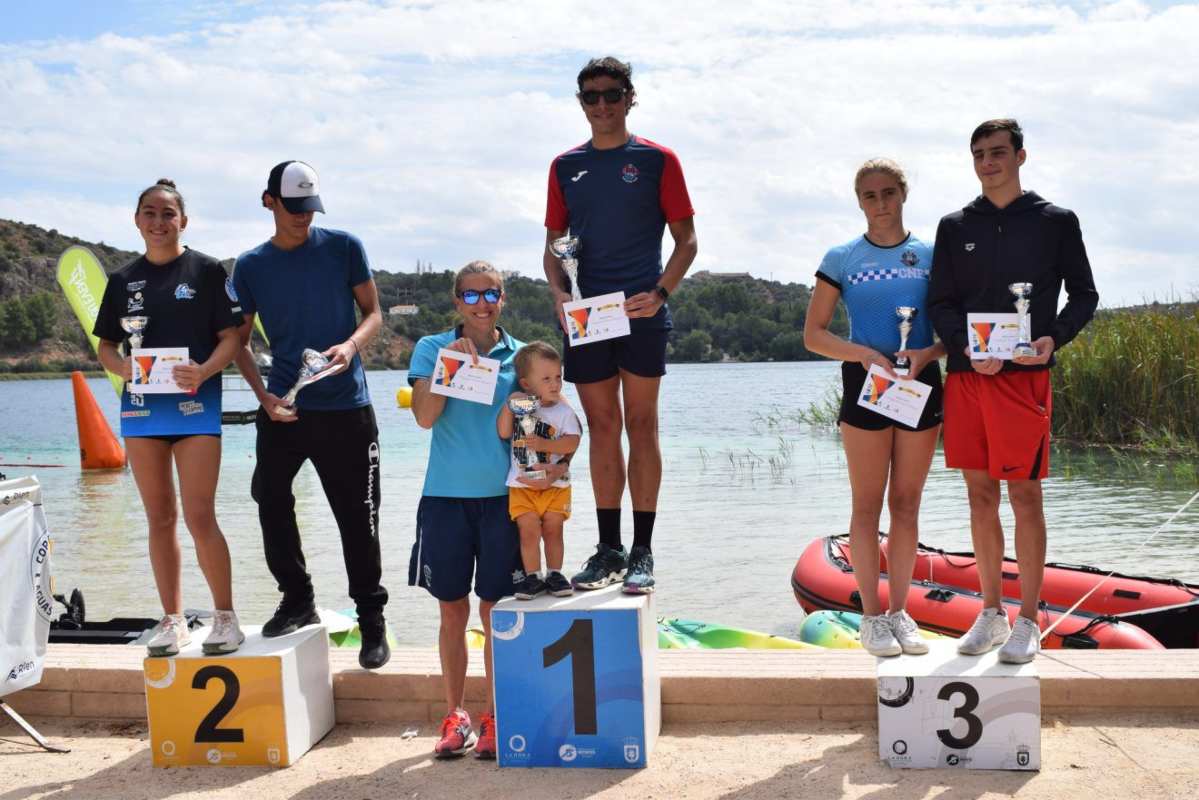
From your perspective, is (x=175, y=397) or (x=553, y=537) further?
(x=175, y=397)

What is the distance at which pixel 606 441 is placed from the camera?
13.1 ft

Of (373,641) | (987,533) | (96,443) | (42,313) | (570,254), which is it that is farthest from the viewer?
(42,313)

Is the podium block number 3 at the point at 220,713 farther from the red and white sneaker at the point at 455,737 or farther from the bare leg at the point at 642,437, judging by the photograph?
the bare leg at the point at 642,437

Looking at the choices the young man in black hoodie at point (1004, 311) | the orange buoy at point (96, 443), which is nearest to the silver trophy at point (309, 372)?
the young man in black hoodie at point (1004, 311)

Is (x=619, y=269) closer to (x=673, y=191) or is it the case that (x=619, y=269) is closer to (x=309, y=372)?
(x=673, y=191)

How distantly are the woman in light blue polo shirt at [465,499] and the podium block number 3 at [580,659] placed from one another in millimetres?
279

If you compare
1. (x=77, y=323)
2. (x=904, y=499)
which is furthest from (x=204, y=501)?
(x=77, y=323)

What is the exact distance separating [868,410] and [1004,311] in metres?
0.55

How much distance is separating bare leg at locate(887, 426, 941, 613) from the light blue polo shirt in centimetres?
135

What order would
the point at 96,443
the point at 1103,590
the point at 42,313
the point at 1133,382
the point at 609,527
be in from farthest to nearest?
1. the point at 42,313
2. the point at 96,443
3. the point at 1133,382
4. the point at 1103,590
5. the point at 609,527

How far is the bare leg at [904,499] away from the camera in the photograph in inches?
150

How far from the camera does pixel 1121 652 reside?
4.07m

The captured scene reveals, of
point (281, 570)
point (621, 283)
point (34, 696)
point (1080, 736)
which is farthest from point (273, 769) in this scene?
point (1080, 736)

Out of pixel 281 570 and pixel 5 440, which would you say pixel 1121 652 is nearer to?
pixel 281 570
